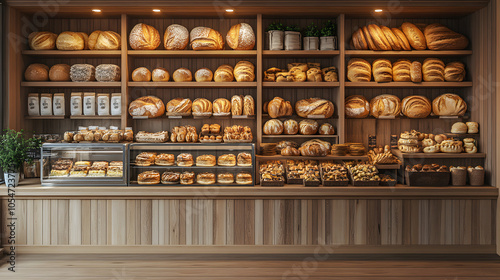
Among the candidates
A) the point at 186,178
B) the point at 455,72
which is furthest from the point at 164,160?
the point at 455,72

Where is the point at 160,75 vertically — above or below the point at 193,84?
above

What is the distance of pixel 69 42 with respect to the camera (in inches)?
180

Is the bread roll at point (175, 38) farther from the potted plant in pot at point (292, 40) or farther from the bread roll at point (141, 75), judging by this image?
the potted plant in pot at point (292, 40)

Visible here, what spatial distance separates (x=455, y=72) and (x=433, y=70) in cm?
25

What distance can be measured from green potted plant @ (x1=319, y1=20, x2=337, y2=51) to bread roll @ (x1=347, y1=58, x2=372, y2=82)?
30cm

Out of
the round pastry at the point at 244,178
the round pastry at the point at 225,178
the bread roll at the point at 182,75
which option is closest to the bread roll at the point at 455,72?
the round pastry at the point at 244,178

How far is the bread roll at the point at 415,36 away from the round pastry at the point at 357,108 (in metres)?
0.85

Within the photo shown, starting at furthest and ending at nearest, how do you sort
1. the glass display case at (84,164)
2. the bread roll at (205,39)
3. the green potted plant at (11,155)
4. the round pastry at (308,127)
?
1. the round pastry at (308,127)
2. the bread roll at (205,39)
3. the glass display case at (84,164)
4. the green potted plant at (11,155)

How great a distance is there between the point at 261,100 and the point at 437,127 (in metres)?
2.19

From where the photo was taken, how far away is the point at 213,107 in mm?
4715

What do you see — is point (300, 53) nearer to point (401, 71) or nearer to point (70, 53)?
point (401, 71)

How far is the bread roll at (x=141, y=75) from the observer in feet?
15.1

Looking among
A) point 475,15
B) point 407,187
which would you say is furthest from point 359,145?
point 475,15

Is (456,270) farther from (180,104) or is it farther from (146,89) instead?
(146,89)
